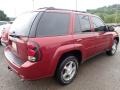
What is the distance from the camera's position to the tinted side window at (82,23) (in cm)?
382

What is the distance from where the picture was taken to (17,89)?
11.5ft

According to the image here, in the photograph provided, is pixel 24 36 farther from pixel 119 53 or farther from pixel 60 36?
pixel 119 53

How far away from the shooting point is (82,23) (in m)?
4.05

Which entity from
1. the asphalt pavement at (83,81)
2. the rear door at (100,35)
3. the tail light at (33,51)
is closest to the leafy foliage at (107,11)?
the rear door at (100,35)

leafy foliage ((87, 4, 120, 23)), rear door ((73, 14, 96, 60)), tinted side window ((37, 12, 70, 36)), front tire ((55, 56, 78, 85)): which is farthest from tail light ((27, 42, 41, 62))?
leafy foliage ((87, 4, 120, 23))

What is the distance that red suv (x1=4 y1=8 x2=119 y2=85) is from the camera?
9.70 ft

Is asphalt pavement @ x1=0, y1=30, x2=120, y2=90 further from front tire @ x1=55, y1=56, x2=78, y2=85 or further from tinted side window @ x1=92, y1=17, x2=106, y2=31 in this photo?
tinted side window @ x1=92, y1=17, x2=106, y2=31

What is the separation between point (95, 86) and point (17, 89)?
1.81m

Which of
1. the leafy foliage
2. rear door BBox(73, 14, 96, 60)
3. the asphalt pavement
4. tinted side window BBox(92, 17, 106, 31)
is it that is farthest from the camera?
the leafy foliage

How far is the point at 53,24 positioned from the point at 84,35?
1.11m

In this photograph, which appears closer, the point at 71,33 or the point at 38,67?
the point at 38,67

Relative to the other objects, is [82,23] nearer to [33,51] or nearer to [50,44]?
[50,44]

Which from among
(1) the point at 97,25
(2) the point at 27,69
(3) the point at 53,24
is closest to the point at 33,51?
(2) the point at 27,69

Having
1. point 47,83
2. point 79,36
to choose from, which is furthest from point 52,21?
point 47,83
